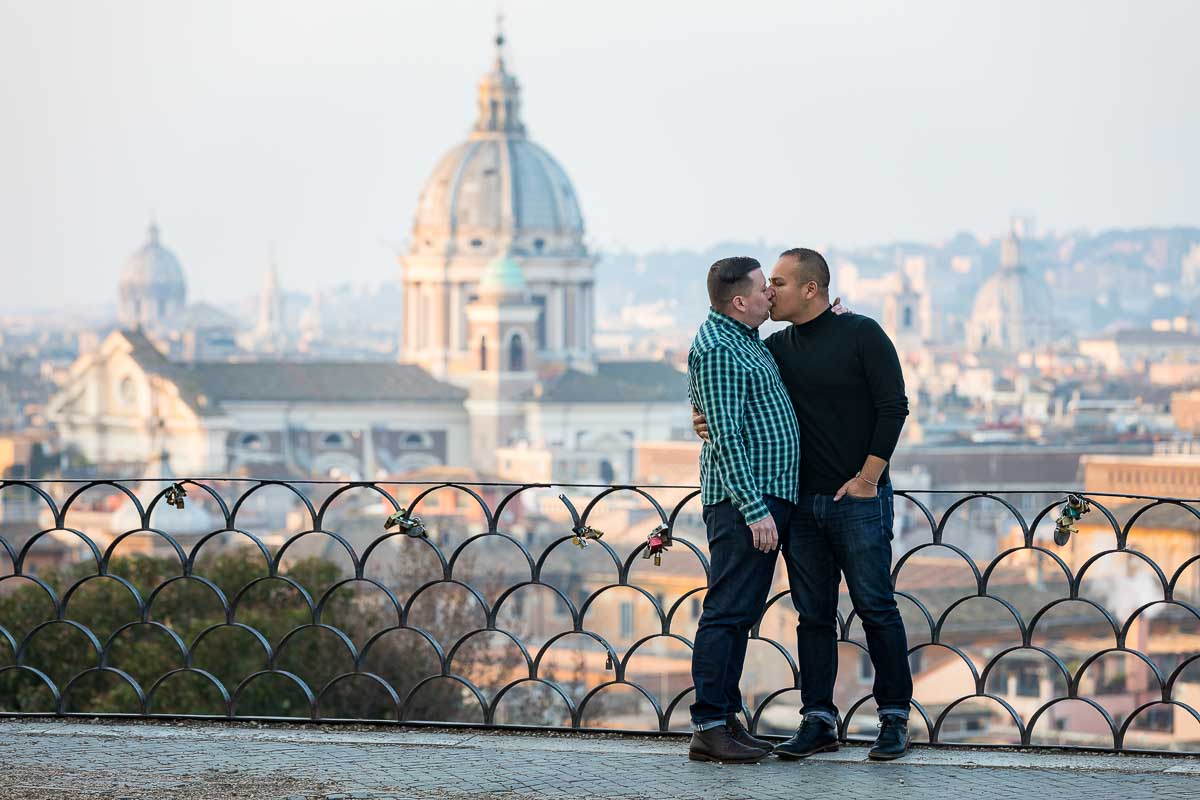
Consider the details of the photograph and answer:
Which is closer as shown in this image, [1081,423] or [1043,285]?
[1081,423]

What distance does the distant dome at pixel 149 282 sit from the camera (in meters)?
153

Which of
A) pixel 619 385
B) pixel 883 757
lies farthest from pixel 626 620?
pixel 619 385

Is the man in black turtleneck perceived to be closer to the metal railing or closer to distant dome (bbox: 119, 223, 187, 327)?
the metal railing

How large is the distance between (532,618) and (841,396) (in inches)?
1139

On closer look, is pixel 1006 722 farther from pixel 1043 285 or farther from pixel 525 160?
pixel 1043 285

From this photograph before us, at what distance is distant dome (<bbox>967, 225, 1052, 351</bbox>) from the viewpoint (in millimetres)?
165750

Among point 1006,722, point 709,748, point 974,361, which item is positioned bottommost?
point 1006,722

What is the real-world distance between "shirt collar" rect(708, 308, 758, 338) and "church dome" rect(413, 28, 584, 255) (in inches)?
2811

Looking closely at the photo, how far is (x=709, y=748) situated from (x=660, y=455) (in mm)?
54973

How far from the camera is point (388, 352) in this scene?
156125mm

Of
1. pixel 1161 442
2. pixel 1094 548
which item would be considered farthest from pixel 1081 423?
pixel 1094 548

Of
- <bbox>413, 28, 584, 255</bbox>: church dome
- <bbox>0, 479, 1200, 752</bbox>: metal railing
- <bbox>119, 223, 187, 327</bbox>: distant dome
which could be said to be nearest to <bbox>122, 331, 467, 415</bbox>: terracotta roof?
<bbox>413, 28, 584, 255</bbox>: church dome

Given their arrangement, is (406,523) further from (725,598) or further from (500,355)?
(500,355)

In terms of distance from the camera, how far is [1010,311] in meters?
167
